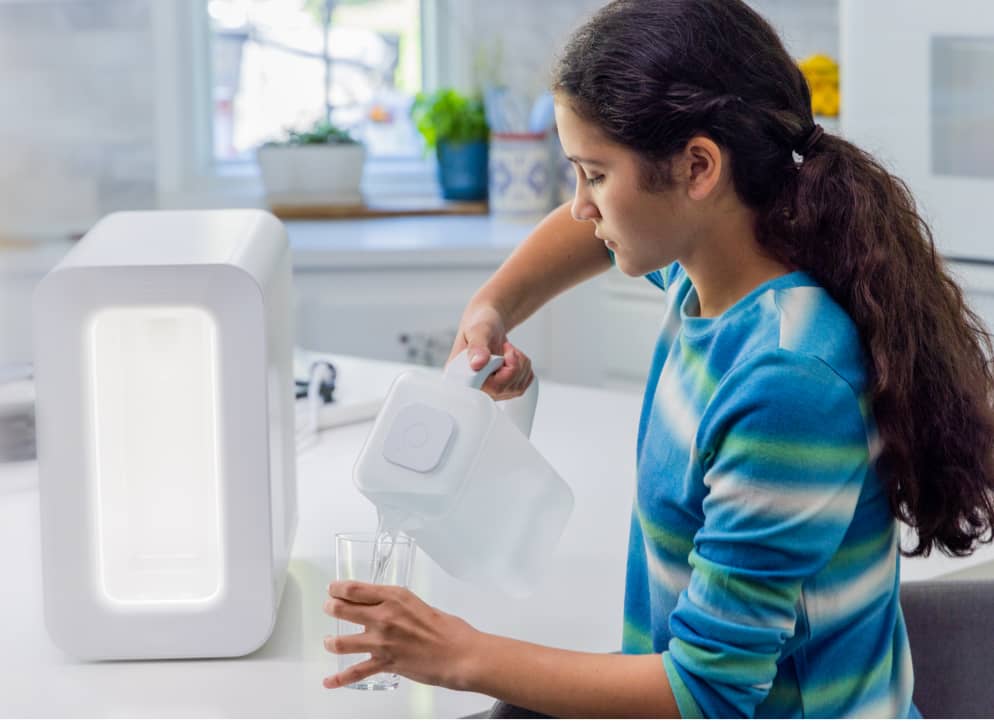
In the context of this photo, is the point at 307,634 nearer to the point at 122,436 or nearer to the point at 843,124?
the point at 122,436

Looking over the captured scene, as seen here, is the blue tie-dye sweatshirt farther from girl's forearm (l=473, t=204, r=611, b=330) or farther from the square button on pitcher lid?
girl's forearm (l=473, t=204, r=611, b=330)

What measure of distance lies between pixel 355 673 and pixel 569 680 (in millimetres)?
155

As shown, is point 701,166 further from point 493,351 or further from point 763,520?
point 493,351

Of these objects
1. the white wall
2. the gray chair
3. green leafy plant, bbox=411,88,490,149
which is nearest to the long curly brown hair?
the gray chair

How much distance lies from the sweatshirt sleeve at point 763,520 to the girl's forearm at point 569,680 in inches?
0.9

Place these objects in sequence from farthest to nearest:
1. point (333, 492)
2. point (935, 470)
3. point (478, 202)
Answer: point (478, 202) → point (333, 492) → point (935, 470)

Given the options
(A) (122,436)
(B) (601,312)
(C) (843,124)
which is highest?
(C) (843,124)

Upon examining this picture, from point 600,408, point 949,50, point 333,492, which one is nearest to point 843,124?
point 949,50

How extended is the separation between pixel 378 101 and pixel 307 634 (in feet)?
8.32

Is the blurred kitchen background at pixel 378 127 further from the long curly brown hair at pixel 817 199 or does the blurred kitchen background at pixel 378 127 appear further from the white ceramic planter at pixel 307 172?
the long curly brown hair at pixel 817 199

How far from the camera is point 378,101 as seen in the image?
11.6 feet

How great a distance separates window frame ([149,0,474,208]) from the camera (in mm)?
3348

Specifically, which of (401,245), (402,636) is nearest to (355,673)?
(402,636)

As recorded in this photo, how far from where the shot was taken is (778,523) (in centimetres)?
87
